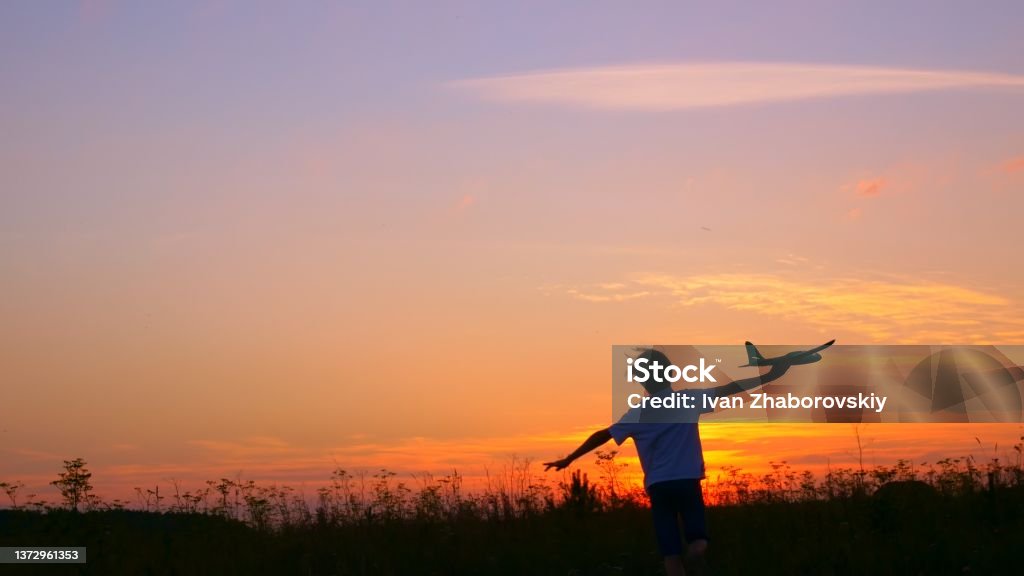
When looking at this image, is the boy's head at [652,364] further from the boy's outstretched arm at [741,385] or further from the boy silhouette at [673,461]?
the boy's outstretched arm at [741,385]

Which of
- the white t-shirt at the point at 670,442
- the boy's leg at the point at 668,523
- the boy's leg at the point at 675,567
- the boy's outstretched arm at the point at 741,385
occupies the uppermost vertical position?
the boy's outstretched arm at the point at 741,385

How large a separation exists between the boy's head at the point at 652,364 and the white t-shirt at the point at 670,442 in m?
0.06

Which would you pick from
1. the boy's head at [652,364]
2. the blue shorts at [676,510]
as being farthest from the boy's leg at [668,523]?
the boy's head at [652,364]

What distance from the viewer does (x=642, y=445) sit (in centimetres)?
768

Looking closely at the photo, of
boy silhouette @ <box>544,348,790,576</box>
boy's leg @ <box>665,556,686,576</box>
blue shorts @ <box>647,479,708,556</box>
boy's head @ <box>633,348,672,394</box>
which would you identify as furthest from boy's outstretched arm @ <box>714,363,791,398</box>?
boy's leg @ <box>665,556,686,576</box>

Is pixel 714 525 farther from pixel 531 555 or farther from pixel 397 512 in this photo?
pixel 397 512

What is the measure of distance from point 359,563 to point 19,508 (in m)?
5.09

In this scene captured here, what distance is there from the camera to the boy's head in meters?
7.52

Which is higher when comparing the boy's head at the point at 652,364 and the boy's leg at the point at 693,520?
the boy's head at the point at 652,364

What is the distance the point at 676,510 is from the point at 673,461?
1.29 feet

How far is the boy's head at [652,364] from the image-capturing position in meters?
7.52

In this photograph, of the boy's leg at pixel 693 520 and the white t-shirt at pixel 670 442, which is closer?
the boy's leg at pixel 693 520

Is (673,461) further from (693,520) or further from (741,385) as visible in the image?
(741,385)

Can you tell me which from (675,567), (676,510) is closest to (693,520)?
(676,510)
